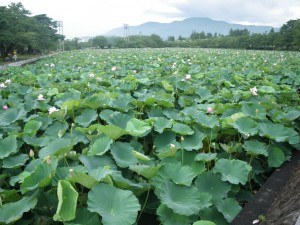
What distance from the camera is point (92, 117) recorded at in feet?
9.40

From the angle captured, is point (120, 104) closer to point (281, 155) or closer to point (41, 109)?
point (41, 109)

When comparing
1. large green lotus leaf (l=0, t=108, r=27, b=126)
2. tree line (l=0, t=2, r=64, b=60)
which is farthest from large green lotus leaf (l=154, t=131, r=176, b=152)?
tree line (l=0, t=2, r=64, b=60)

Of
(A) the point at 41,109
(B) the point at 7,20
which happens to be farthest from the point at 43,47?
(A) the point at 41,109

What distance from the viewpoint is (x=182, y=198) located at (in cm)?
168

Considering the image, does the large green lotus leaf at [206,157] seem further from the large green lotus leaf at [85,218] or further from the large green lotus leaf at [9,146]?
the large green lotus leaf at [9,146]

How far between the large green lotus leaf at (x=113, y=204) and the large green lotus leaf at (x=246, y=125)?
136 centimetres

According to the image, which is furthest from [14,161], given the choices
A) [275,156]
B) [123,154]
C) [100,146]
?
[275,156]

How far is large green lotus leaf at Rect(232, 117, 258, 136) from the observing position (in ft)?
8.30

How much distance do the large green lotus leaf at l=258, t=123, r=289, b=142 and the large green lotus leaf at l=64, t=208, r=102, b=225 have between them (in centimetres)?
165

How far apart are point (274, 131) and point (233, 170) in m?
0.81

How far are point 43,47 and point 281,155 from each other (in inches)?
1108

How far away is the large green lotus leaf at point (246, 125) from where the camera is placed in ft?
8.30

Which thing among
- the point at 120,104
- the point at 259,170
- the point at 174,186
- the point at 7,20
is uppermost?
the point at 7,20

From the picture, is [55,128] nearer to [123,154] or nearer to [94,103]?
[94,103]
